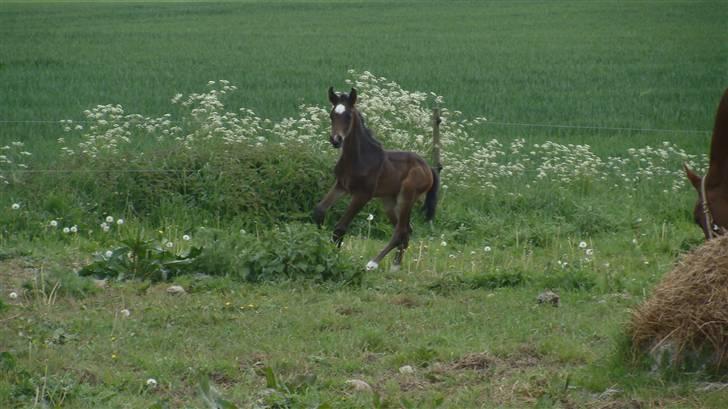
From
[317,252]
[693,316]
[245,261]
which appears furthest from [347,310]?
[693,316]

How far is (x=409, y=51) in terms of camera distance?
33.4 metres

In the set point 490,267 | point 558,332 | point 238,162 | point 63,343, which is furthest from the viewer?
point 238,162

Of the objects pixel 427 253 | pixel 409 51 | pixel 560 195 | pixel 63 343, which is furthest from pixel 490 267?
pixel 409 51

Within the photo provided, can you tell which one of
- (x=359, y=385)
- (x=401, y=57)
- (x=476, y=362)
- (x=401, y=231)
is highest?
(x=359, y=385)

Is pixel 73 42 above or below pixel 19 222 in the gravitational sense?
below

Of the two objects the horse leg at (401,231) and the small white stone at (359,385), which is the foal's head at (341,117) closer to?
the horse leg at (401,231)

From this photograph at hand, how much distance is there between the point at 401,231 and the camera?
1155 centimetres

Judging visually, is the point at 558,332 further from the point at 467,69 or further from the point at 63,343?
the point at 467,69

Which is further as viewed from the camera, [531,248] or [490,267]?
[531,248]

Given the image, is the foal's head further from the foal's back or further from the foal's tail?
the foal's tail

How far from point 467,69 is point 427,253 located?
18541mm

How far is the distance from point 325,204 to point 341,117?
89cm

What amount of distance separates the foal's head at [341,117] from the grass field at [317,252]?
1.05 meters

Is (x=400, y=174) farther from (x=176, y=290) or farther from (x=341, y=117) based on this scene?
(x=176, y=290)
